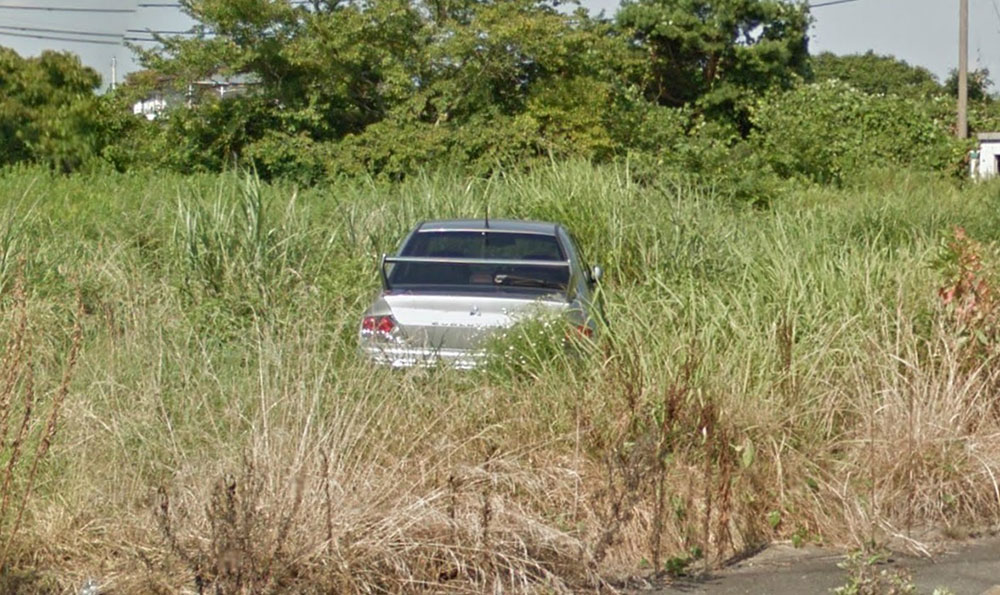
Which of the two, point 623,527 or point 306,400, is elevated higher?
point 306,400

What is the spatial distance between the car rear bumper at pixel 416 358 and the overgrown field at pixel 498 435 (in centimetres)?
13

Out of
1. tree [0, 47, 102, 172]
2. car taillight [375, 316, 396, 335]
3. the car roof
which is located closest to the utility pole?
tree [0, 47, 102, 172]

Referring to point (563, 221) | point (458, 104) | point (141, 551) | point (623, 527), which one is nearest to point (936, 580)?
point (623, 527)

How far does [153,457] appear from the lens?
5.88 metres

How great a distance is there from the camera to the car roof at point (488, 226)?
10.6 metres

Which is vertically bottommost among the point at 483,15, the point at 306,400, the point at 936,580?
the point at 936,580

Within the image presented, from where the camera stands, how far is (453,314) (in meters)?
8.90

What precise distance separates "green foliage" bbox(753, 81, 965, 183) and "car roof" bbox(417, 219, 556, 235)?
13940mm

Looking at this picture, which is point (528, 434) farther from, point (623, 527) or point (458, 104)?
point (458, 104)

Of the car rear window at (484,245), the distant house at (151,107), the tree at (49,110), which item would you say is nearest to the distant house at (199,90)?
the distant house at (151,107)

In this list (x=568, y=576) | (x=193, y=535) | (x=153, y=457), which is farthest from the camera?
(x=153, y=457)

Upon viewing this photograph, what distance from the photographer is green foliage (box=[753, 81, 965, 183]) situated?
24.6 m

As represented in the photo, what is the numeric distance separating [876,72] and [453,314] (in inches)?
2011

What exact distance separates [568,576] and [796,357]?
2.77 m
